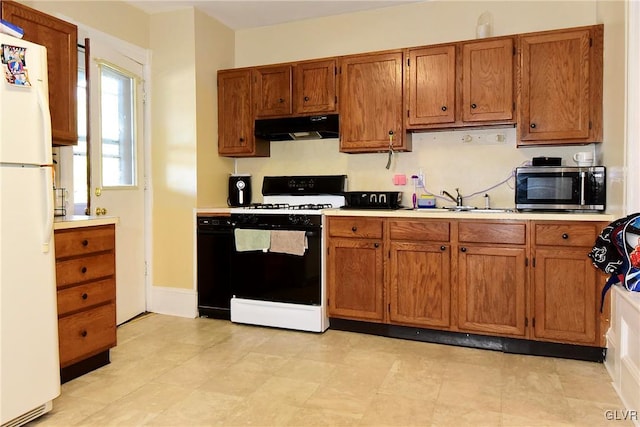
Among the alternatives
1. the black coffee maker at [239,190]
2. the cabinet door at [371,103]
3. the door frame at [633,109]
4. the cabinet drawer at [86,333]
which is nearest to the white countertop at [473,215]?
the door frame at [633,109]

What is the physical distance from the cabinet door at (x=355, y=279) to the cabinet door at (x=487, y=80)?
122cm

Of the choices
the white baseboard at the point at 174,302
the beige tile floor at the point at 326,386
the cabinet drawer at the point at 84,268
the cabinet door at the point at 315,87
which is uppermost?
the cabinet door at the point at 315,87

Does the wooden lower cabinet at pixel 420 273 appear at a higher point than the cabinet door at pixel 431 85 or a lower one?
lower

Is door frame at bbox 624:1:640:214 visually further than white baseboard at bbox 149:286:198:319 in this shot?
No

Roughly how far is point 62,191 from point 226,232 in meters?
1.23

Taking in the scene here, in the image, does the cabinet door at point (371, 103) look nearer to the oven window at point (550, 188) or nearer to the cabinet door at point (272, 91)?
the cabinet door at point (272, 91)

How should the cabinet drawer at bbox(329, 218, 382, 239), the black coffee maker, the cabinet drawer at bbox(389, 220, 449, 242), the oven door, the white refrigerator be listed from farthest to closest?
the black coffee maker < the oven door < the cabinet drawer at bbox(329, 218, 382, 239) < the cabinet drawer at bbox(389, 220, 449, 242) < the white refrigerator

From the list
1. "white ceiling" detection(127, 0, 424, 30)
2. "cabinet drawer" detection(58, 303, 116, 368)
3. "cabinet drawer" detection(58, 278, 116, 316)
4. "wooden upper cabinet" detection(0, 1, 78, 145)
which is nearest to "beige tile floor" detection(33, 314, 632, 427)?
"cabinet drawer" detection(58, 303, 116, 368)

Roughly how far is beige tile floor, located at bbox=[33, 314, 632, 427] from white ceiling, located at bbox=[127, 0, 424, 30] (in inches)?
107

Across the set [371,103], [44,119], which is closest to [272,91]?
[371,103]

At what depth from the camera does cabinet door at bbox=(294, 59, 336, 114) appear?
3.69 meters

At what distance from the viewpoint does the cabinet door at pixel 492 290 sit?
9.61ft

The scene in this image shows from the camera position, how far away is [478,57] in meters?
3.23

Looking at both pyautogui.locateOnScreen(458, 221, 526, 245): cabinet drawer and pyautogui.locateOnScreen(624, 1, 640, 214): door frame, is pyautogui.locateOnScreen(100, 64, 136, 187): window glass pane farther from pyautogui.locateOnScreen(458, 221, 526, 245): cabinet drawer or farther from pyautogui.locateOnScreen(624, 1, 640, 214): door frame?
pyautogui.locateOnScreen(624, 1, 640, 214): door frame
